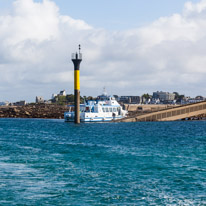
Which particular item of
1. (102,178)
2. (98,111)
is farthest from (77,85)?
(102,178)

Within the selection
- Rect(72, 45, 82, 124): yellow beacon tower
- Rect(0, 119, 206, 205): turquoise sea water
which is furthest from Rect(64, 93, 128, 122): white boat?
Rect(0, 119, 206, 205): turquoise sea water

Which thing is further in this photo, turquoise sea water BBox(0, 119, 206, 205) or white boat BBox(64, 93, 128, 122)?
white boat BBox(64, 93, 128, 122)

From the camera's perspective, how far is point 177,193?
19562mm

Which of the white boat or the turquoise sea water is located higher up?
the white boat

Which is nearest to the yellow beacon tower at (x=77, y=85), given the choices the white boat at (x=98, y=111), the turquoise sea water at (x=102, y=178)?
the white boat at (x=98, y=111)

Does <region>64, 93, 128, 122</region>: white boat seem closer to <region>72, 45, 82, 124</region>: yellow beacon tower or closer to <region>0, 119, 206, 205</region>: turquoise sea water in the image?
<region>72, 45, 82, 124</region>: yellow beacon tower

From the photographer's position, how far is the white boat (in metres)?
91.4

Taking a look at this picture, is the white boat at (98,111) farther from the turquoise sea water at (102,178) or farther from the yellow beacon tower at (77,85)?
the turquoise sea water at (102,178)

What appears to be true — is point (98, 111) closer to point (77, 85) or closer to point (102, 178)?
point (77, 85)

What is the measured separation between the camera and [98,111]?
309ft

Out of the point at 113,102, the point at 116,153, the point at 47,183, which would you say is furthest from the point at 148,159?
the point at 113,102

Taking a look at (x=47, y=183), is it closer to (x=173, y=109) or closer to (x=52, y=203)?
(x=52, y=203)

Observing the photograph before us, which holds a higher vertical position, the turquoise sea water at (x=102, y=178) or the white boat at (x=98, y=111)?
the white boat at (x=98, y=111)

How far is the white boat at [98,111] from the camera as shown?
9144 centimetres
